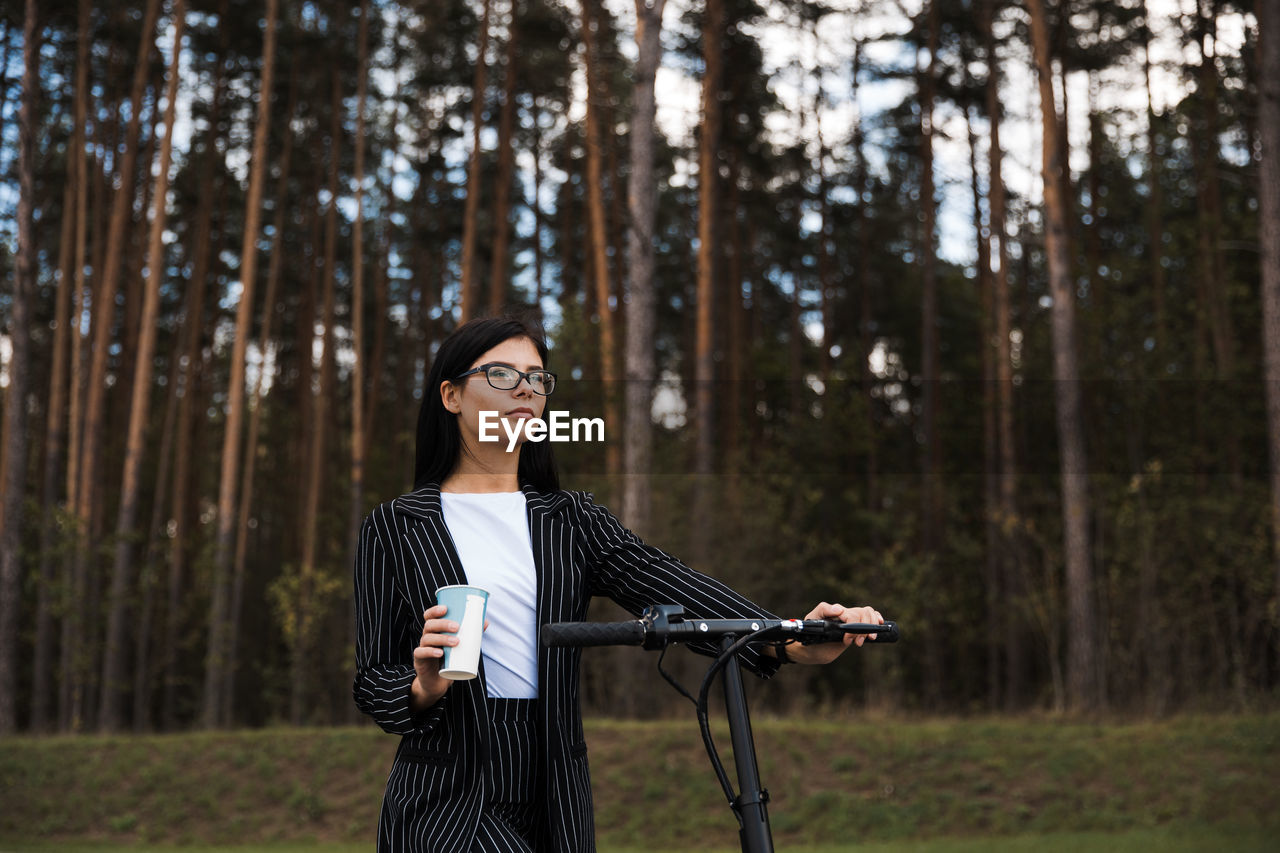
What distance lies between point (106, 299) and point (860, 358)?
16.1 m

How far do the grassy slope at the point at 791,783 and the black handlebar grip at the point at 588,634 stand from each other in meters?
10.5

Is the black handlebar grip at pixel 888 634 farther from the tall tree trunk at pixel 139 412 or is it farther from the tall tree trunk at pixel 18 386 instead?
the tall tree trunk at pixel 139 412

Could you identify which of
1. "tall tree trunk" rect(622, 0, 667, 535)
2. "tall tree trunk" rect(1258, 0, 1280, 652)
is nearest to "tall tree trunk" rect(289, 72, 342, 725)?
"tall tree trunk" rect(622, 0, 667, 535)

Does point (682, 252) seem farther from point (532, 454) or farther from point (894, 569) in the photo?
point (532, 454)

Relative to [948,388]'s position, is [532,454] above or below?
below

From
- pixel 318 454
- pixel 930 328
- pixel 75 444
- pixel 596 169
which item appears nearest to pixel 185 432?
pixel 318 454

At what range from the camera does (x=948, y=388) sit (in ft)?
90.3

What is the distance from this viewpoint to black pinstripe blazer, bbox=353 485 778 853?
2252 millimetres

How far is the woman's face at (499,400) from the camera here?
8.32ft

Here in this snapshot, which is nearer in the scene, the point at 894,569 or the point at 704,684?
the point at 704,684

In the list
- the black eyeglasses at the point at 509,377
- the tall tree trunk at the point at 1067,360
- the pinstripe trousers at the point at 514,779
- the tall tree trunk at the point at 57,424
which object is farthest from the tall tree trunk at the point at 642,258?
the pinstripe trousers at the point at 514,779

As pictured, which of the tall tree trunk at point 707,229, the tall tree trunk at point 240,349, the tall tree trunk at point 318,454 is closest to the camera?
the tall tree trunk at point 707,229

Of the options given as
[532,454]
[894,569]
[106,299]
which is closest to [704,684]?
[532,454]

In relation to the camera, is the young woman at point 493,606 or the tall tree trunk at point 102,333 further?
the tall tree trunk at point 102,333
